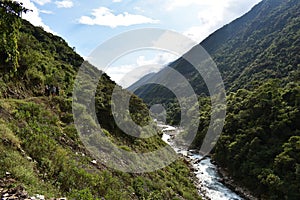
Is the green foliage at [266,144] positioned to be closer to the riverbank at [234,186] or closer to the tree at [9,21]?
the riverbank at [234,186]

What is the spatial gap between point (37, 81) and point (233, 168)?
28409 millimetres

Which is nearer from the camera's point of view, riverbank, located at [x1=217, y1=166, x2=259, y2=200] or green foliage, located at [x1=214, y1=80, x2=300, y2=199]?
green foliage, located at [x1=214, y1=80, x2=300, y2=199]

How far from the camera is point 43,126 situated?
1306 cm

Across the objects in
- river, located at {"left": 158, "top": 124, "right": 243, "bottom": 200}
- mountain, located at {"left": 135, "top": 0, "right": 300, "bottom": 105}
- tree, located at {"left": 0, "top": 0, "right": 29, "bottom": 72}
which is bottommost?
river, located at {"left": 158, "top": 124, "right": 243, "bottom": 200}

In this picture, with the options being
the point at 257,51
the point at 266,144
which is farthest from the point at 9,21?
the point at 257,51

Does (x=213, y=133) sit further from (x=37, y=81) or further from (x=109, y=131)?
(x=37, y=81)

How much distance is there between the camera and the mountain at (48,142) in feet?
24.2

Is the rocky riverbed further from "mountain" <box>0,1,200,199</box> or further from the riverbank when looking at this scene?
"mountain" <box>0,1,200,199</box>

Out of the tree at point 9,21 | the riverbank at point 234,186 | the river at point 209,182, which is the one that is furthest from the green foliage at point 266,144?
the tree at point 9,21

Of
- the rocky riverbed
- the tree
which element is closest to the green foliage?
the rocky riverbed

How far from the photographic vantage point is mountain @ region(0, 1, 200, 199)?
738 centimetres

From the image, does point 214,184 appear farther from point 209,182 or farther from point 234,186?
point 234,186

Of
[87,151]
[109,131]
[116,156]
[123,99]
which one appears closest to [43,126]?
[87,151]

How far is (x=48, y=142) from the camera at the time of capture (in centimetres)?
1130
